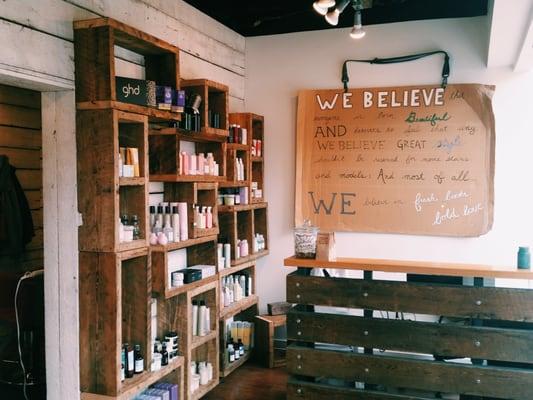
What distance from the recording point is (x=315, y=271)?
11.1 feet

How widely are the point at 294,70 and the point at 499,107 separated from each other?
5.96ft

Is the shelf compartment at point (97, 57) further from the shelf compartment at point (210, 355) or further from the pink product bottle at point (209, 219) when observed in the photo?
the shelf compartment at point (210, 355)

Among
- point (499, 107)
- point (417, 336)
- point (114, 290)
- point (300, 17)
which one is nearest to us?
point (114, 290)

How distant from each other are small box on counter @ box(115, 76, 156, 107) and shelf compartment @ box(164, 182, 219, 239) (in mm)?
739

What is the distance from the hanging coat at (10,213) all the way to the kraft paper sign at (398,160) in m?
2.36

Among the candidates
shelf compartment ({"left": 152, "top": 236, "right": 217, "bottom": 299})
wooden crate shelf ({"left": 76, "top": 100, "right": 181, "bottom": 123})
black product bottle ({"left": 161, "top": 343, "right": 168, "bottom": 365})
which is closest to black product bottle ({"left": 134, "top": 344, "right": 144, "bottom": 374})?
black product bottle ({"left": 161, "top": 343, "right": 168, "bottom": 365})

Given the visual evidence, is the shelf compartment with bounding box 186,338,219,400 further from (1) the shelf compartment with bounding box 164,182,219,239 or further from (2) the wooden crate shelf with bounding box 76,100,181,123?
(2) the wooden crate shelf with bounding box 76,100,181,123

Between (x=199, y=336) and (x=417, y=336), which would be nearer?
(x=417, y=336)

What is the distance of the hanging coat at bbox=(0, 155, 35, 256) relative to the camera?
409cm

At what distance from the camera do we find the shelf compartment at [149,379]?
2.85 m

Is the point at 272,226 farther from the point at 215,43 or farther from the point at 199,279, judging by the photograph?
the point at 215,43

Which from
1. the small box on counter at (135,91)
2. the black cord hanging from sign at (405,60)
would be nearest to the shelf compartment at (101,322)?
the small box on counter at (135,91)

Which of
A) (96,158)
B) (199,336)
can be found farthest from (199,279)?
(96,158)

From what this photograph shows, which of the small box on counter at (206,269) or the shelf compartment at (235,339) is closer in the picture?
the small box on counter at (206,269)
